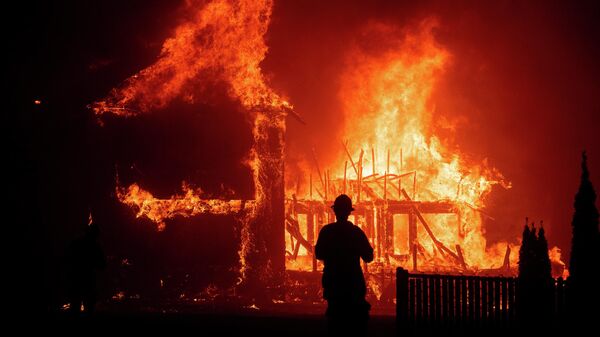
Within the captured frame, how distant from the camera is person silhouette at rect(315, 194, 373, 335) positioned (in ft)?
23.3

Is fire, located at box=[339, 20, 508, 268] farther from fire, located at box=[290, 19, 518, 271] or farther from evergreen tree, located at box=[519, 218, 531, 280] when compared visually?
evergreen tree, located at box=[519, 218, 531, 280]

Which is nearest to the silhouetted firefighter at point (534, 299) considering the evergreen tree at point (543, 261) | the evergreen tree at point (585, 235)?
the evergreen tree at point (543, 261)

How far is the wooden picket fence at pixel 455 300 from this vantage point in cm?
964

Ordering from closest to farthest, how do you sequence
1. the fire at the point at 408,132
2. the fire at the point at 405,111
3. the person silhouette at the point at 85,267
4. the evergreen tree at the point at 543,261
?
the evergreen tree at the point at 543,261 < the person silhouette at the point at 85,267 < the fire at the point at 408,132 < the fire at the point at 405,111

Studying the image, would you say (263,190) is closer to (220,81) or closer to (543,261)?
(220,81)

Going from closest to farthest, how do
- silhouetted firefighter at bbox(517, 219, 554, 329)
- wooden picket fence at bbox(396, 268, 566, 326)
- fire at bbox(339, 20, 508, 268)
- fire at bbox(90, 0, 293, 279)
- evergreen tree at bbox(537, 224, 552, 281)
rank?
1. silhouetted firefighter at bbox(517, 219, 554, 329)
2. wooden picket fence at bbox(396, 268, 566, 326)
3. evergreen tree at bbox(537, 224, 552, 281)
4. fire at bbox(90, 0, 293, 279)
5. fire at bbox(339, 20, 508, 268)

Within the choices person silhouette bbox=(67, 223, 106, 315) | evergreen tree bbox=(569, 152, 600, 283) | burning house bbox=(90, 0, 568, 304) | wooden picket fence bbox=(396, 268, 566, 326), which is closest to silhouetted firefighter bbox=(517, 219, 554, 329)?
wooden picket fence bbox=(396, 268, 566, 326)

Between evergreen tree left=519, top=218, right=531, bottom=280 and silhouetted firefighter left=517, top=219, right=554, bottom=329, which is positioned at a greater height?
evergreen tree left=519, top=218, right=531, bottom=280

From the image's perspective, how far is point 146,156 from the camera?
68.9 feet

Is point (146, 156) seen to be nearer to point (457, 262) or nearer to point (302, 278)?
point (302, 278)

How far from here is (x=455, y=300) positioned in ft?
32.0

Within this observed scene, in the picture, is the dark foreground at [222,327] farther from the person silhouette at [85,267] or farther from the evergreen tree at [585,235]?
the evergreen tree at [585,235]

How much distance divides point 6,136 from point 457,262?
711 inches

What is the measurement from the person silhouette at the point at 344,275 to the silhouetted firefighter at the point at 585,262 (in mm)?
4220
